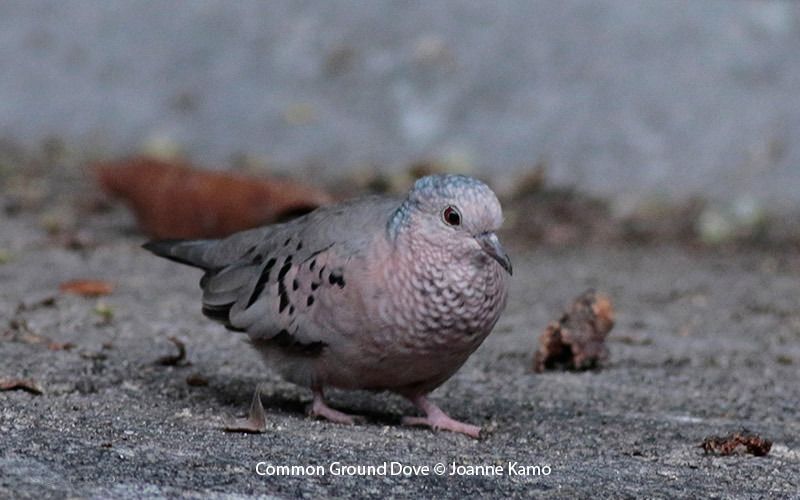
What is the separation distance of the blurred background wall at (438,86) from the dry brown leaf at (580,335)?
3705 millimetres

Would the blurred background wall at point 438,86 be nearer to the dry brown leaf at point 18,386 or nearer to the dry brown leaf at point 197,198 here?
the dry brown leaf at point 197,198

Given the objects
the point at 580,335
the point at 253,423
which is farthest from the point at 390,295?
the point at 580,335

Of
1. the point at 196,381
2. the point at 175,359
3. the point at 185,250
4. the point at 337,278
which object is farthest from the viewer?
the point at 175,359

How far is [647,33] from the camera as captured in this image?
391 inches

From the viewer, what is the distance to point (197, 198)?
753 centimetres

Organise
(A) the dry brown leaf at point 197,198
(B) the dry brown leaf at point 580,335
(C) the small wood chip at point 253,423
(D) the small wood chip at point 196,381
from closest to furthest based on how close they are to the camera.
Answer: (C) the small wood chip at point 253,423 → (D) the small wood chip at point 196,381 → (B) the dry brown leaf at point 580,335 → (A) the dry brown leaf at point 197,198

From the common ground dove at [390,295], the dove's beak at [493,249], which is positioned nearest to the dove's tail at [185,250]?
the common ground dove at [390,295]

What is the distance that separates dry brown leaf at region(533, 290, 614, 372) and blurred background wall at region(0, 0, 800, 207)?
3.70m

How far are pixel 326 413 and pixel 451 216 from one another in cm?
73

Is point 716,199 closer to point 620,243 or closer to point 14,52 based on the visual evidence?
point 620,243

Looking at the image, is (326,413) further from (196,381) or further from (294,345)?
(196,381)

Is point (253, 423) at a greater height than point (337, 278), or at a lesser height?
lesser

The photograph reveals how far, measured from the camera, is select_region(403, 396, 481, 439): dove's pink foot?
179 inches

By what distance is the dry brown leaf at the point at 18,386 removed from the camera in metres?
4.52
